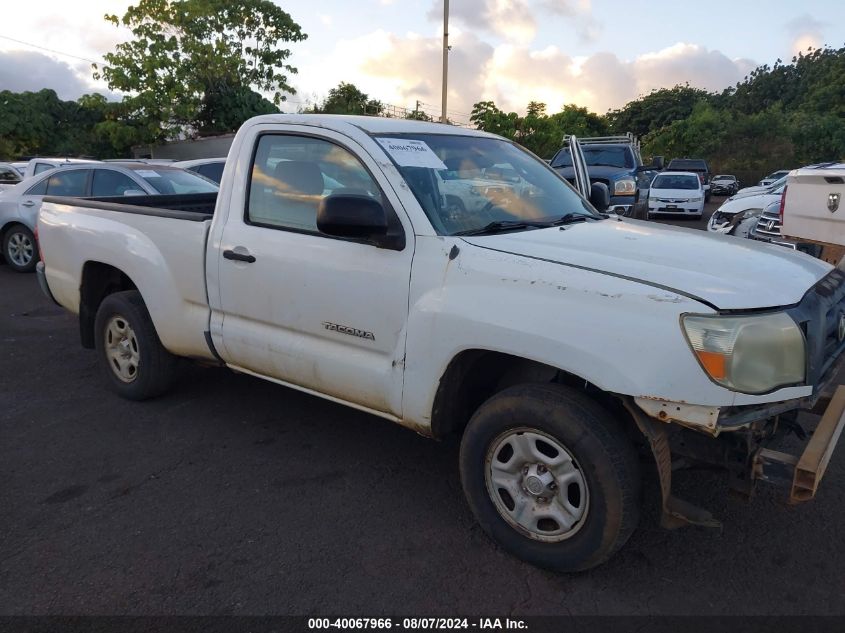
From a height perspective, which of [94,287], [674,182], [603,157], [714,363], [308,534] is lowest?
[308,534]

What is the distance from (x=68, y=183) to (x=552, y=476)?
917cm

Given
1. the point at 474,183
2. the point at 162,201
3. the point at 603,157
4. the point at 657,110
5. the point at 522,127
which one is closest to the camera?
the point at 474,183

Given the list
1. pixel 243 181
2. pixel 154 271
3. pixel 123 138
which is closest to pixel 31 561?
pixel 154 271

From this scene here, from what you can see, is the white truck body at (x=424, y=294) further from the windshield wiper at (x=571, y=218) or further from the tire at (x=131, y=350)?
the tire at (x=131, y=350)

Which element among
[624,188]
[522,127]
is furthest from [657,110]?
[624,188]

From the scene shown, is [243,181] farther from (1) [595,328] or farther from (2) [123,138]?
(2) [123,138]

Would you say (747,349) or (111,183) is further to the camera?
(111,183)

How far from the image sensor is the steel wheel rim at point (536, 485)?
2734 mm

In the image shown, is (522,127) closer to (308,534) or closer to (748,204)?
(748,204)

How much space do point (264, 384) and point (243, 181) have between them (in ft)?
5.98

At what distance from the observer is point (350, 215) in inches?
118

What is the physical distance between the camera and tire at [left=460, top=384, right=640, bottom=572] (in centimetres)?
260

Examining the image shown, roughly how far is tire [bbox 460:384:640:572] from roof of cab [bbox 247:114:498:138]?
1.62 meters

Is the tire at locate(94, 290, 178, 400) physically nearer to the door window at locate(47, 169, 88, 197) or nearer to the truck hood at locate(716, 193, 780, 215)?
the door window at locate(47, 169, 88, 197)
